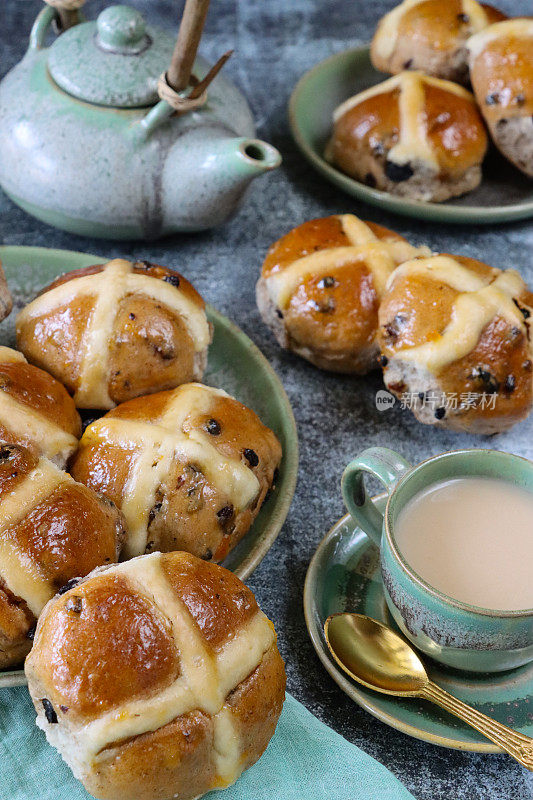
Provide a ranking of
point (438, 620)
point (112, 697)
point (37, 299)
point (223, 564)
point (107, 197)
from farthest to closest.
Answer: point (107, 197)
point (37, 299)
point (223, 564)
point (438, 620)
point (112, 697)

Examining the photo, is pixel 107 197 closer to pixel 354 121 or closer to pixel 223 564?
pixel 354 121

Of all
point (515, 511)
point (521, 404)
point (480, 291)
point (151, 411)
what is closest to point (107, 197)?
point (151, 411)

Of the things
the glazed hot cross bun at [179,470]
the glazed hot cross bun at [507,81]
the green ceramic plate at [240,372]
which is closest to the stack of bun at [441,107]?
the glazed hot cross bun at [507,81]

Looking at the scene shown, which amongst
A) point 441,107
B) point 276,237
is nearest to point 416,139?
point 441,107

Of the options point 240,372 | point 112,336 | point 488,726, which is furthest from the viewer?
point 240,372

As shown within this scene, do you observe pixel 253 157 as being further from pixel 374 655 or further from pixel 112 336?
pixel 374 655

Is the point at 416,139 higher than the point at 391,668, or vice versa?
the point at 416,139

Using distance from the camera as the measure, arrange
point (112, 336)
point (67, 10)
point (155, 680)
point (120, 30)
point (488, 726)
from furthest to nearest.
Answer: point (67, 10), point (120, 30), point (112, 336), point (488, 726), point (155, 680)
